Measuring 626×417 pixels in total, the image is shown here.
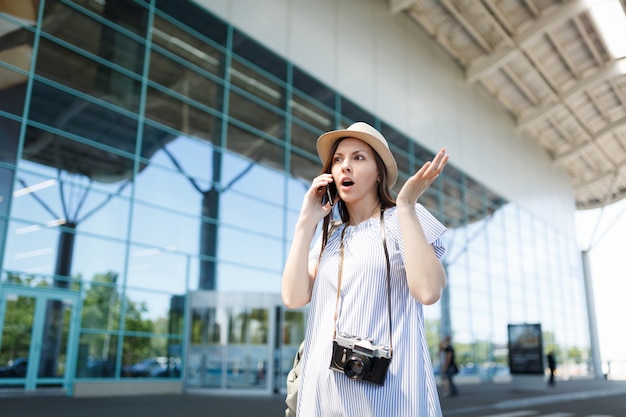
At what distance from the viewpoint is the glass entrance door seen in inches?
429

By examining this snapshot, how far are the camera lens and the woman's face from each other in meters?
0.46

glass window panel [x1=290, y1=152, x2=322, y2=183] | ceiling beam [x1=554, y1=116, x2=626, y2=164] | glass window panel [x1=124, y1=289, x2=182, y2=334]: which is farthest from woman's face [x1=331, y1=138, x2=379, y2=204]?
ceiling beam [x1=554, y1=116, x2=626, y2=164]

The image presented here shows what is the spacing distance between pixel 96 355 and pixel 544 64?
24643 millimetres

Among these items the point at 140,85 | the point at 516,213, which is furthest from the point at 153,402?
the point at 516,213

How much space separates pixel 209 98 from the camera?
15664 millimetres

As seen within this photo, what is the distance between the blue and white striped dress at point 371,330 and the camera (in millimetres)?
1375

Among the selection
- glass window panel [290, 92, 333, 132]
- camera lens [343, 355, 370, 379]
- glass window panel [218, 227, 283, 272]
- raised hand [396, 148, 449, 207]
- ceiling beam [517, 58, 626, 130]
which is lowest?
camera lens [343, 355, 370, 379]

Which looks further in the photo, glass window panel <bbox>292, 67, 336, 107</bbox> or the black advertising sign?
glass window panel <bbox>292, 67, 336, 107</bbox>

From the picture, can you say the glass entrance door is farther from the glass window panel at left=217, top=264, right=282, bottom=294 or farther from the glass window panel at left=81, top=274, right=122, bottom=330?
the glass window panel at left=217, top=264, right=282, bottom=294

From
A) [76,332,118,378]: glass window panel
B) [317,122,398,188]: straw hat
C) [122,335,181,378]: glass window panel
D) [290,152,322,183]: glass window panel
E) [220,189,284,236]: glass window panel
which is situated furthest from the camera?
[290,152,322,183]: glass window panel

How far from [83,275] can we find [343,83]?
1110 cm

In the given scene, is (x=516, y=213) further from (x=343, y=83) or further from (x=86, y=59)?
(x=86, y=59)

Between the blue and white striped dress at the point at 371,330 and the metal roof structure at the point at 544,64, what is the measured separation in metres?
22.0

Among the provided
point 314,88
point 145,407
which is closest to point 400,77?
point 314,88
